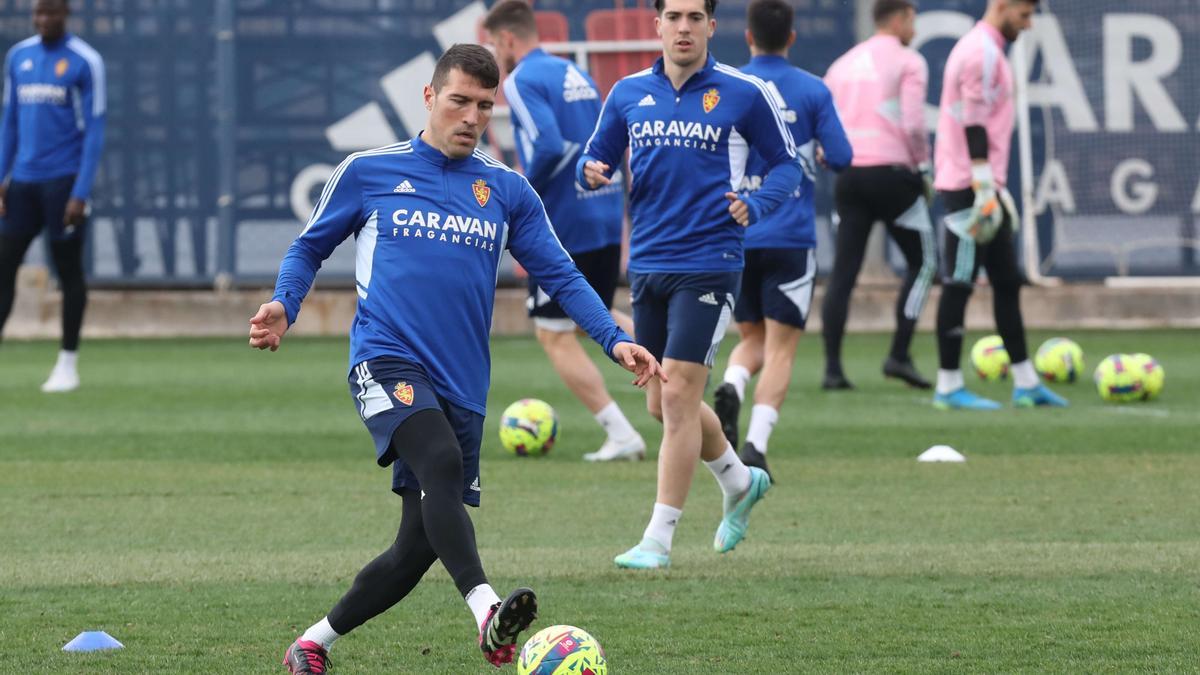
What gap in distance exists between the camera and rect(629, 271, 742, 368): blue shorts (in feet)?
21.7

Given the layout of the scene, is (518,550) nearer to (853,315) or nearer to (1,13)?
(853,315)

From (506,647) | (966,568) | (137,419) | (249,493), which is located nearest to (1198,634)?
(966,568)

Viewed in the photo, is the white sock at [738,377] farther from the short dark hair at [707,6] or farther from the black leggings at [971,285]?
the short dark hair at [707,6]

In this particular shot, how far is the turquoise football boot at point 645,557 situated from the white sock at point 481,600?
1.87 metres

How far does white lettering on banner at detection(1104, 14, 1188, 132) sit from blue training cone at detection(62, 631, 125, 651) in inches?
602

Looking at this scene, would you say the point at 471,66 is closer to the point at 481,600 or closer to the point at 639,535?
the point at 481,600

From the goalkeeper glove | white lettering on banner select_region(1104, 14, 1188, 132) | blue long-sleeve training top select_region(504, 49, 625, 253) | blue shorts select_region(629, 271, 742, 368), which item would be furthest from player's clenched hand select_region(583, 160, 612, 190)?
white lettering on banner select_region(1104, 14, 1188, 132)

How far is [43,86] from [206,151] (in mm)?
5525

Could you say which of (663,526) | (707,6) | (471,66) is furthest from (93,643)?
(707,6)

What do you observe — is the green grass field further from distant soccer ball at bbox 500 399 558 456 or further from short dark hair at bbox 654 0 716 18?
short dark hair at bbox 654 0 716 18

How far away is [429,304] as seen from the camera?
486cm

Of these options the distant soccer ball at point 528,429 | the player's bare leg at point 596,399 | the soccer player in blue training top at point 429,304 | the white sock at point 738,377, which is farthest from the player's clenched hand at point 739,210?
the distant soccer ball at point 528,429

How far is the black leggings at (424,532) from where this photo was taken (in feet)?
15.1

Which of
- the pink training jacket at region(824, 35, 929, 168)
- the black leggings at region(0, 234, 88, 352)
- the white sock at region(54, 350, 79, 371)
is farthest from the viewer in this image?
the white sock at region(54, 350, 79, 371)
